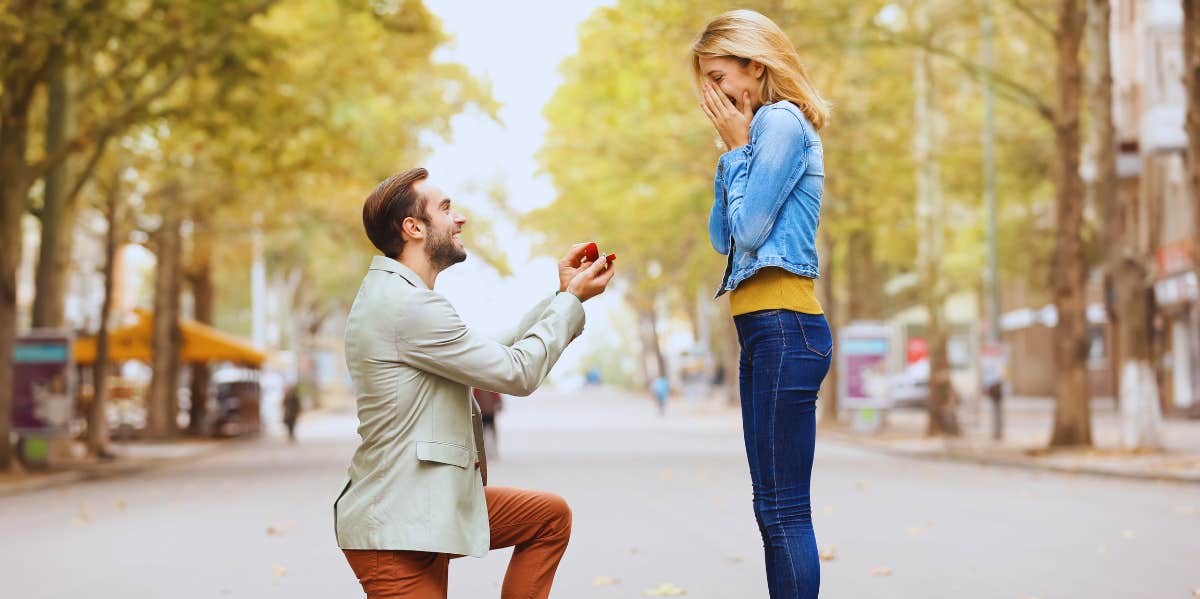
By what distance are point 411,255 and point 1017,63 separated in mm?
38843

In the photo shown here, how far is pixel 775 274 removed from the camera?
14.4 feet

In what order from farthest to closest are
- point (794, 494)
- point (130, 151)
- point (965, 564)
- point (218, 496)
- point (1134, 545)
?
point (130, 151) → point (218, 496) → point (1134, 545) → point (965, 564) → point (794, 494)

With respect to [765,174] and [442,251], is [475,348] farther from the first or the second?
[765,174]

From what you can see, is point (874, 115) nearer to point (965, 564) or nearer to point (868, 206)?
point (868, 206)

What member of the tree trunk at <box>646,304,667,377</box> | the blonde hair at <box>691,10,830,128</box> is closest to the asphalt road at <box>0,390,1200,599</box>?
the blonde hair at <box>691,10,830,128</box>

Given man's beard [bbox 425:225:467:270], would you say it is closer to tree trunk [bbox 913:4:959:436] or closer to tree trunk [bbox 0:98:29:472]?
tree trunk [bbox 0:98:29:472]

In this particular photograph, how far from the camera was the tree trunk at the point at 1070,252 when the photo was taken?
22.4 metres

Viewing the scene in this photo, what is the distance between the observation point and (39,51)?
19812mm

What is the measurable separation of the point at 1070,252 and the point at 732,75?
18.7 m

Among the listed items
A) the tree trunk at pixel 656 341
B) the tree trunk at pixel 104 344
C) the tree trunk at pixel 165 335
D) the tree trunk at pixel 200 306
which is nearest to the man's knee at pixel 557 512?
the tree trunk at pixel 104 344

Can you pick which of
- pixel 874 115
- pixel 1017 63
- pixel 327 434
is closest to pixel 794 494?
pixel 874 115

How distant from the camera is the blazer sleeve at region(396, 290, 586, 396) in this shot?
4238mm

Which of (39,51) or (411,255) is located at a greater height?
(39,51)

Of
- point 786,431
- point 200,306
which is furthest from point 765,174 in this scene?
point 200,306
